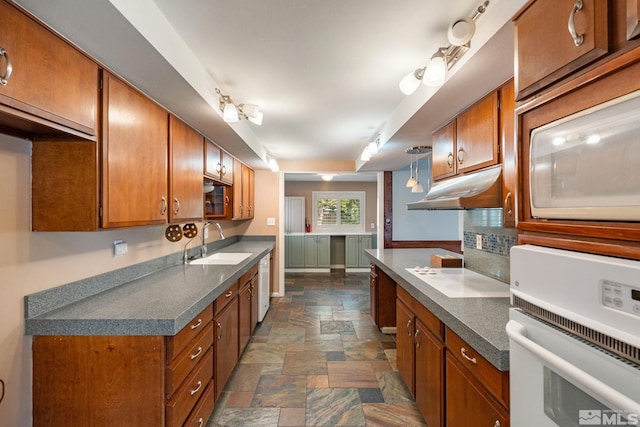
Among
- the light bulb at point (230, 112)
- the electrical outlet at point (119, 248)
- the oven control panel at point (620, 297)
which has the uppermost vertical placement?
the light bulb at point (230, 112)

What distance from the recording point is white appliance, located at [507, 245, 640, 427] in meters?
0.59

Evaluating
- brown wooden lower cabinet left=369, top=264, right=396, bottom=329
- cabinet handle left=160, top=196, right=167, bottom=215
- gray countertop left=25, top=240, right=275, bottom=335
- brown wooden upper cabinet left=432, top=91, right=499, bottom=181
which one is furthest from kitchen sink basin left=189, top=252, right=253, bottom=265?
brown wooden upper cabinet left=432, top=91, right=499, bottom=181

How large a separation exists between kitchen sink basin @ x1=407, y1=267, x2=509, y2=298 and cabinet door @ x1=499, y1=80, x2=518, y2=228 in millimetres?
438

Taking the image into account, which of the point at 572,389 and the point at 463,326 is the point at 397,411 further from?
the point at 572,389

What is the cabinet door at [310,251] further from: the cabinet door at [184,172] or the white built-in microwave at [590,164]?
the white built-in microwave at [590,164]

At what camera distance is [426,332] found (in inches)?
69.4

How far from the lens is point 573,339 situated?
73cm

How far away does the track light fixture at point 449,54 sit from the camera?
1.28m

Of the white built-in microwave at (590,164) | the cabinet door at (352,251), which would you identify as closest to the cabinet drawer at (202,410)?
the white built-in microwave at (590,164)

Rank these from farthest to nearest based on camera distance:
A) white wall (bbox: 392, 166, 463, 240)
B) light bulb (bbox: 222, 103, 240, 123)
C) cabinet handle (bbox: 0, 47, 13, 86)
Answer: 1. white wall (bbox: 392, 166, 463, 240)
2. light bulb (bbox: 222, 103, 240, 123)
3. cabinet handle (bbox: 0, 47, 13, 86)

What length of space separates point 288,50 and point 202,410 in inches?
84.0

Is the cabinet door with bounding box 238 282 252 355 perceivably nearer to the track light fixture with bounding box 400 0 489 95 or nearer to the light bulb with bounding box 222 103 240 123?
the light bulb with bounding box 222 103 240 123

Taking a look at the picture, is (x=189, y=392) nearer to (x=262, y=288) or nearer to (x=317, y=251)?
(x=262, y=288)

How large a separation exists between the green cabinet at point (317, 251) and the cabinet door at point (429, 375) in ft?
16.1
